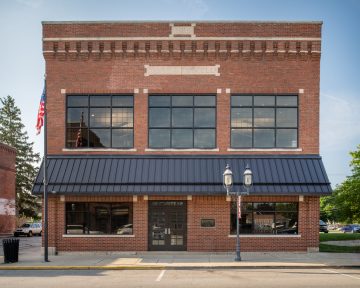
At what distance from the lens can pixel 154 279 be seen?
16.7 meters

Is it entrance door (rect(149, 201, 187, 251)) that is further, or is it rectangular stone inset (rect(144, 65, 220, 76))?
rectangular stone inset (rect(144, 65, 220, 76))

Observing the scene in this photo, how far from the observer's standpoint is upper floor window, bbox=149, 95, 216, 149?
25.1 metres

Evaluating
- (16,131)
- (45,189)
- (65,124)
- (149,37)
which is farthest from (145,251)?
(16,131)

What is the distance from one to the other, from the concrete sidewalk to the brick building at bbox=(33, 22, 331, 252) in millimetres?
664

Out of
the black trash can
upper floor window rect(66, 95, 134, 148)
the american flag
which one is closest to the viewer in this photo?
the black trash can

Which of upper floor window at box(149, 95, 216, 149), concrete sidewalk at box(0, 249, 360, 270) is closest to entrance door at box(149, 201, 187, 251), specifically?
concrete sidewalk at box(0, 249, 360, 270)

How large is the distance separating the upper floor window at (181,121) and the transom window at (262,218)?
382 cm

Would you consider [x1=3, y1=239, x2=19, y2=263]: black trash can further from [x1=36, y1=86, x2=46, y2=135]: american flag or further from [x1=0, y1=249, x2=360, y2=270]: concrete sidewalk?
[x1=36, y1=86, x2=46, y2=135]: american flag

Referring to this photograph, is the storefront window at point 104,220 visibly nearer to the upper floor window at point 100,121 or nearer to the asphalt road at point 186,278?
the upper floor window at point 100,121

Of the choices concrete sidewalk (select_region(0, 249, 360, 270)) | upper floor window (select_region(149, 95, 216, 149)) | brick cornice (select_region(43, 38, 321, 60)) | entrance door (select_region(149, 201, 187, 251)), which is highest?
brick cornice (select_region(43, 38, 321, 60))

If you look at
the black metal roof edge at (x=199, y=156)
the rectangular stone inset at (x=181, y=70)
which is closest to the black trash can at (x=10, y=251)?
the black metal roof edge at (x=199, y=156)

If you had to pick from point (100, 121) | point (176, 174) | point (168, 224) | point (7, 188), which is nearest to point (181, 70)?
point (100, 121)

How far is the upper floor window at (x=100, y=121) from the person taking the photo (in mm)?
25234

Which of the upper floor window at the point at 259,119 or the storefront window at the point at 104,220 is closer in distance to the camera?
the storefront window at the point at 104,220
